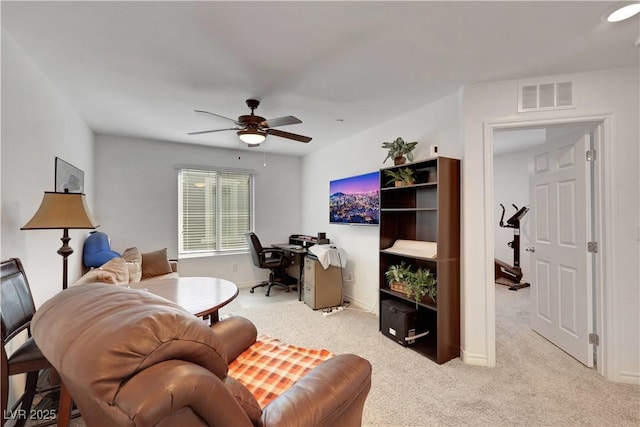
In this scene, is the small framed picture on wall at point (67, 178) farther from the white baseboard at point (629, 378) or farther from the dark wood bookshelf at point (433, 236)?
the white baseboard at point (629, 378)

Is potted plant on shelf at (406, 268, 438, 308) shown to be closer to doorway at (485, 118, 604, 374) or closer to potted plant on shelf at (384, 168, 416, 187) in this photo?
doorway at (485, 118, 604, 374)

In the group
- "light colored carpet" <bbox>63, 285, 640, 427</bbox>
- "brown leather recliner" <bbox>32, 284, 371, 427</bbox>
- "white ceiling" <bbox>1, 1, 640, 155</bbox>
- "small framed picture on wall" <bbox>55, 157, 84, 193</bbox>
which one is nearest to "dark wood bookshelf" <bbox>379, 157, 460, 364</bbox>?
"light colored carpet" <bbox>63, 285, 640, 427</bbox>

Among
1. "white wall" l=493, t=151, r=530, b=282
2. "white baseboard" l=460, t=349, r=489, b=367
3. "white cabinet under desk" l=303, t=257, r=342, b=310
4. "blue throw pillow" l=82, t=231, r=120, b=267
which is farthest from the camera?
"white wall" l=493, t=151, r=530, b=282

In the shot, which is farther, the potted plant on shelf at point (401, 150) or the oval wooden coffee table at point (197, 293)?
the potted plant on shelf at point (401, 150)

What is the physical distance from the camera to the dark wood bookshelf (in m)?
2.55

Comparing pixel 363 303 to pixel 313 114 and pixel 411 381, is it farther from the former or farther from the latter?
pixel 313 114

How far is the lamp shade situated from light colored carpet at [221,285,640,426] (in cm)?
206

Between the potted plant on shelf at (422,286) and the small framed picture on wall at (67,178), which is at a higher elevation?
the small framed picture on wall at (67,178)

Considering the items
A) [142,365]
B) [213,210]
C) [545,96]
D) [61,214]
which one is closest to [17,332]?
[61,214]

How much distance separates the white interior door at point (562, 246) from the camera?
8.15 feet

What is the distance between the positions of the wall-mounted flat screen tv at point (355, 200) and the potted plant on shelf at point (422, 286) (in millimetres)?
1031

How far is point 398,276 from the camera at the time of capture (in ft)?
9.75

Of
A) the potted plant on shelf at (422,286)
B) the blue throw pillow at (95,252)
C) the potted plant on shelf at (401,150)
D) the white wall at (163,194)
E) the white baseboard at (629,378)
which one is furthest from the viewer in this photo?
the white wall at (163,194)

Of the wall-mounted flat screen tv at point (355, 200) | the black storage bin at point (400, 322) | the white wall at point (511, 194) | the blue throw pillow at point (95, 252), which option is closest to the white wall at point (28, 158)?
the blue throw pillow at point (95, 252)
